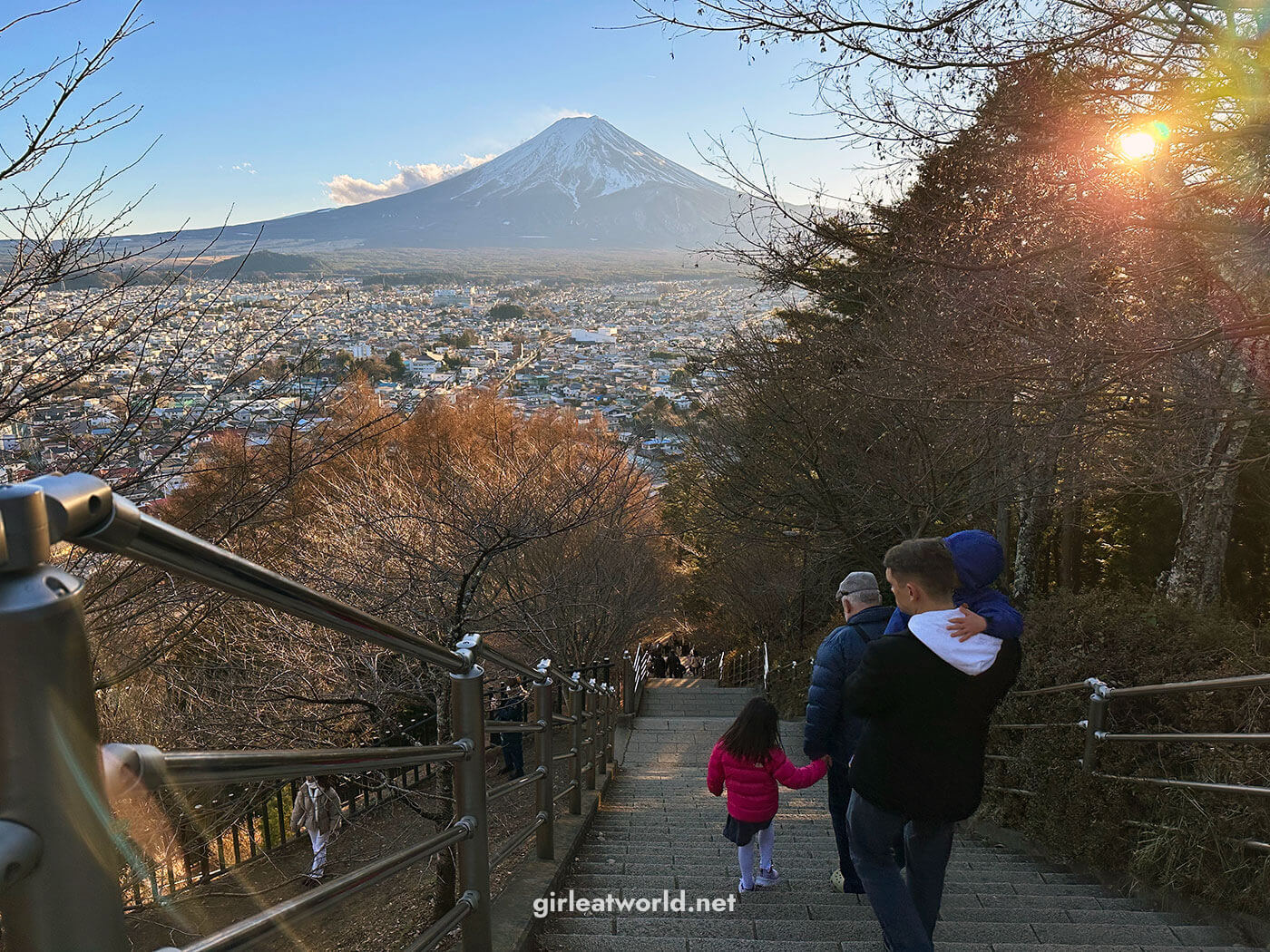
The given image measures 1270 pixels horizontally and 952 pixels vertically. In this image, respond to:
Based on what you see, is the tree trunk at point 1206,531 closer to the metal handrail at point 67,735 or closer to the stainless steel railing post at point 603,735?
the stainless steel railing post at point 603,735

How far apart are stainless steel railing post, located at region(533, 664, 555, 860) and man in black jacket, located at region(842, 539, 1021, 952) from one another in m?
1.31

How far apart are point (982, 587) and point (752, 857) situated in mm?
1847

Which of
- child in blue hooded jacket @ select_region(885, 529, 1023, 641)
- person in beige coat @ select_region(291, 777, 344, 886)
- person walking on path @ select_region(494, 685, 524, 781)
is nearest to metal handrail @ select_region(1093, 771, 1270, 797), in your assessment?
child in blue hooded jacket @ select_region(885, 529, 1023, 641)

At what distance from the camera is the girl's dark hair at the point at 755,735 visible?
153 inches

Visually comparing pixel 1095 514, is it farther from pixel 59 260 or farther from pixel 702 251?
pixel 59 260

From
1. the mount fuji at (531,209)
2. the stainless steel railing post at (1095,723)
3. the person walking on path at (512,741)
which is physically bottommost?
the person walking on path at (512,741)

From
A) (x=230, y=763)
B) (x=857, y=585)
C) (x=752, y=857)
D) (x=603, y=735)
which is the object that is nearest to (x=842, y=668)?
(x=857, y=585)

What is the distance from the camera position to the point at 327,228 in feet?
495

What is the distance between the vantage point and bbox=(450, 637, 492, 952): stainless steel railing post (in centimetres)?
220

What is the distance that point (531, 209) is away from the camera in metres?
Result: 161

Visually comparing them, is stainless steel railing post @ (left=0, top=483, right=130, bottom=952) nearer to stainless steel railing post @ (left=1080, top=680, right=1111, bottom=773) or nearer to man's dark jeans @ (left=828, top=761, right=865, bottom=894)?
man's dark jeans @ (left=828, top=761, right=865, bottom=894)

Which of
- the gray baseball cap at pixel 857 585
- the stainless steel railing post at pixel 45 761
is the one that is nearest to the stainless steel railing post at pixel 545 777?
the gray baseball cap at pixel 857 585

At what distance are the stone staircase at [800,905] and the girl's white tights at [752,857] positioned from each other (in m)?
0.09

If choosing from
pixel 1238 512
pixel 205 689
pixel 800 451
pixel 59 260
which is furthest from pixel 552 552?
pixel 59 260
